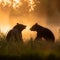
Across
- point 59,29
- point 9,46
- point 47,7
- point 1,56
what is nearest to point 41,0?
point 47,7

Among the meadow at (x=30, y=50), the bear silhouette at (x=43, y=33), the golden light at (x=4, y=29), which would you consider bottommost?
the meadow at (x=30, y=50)

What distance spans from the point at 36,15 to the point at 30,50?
2.75 m

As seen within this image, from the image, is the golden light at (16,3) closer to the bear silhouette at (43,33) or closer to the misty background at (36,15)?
the misty background at (36,15)

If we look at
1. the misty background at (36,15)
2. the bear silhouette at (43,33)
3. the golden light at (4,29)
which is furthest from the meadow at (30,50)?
the misty background at (36,15)

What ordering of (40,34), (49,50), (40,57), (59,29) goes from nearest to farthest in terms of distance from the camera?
(40,57), (49,50), (40,34), (59,29)

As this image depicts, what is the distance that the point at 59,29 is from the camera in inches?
317

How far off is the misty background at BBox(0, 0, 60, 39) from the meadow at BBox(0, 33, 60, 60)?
1873 millimetres

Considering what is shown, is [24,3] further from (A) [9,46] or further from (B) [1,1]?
(A) [9,46]

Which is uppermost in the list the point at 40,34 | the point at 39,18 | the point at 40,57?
the point at 39,18

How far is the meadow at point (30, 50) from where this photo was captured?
17.8 ft

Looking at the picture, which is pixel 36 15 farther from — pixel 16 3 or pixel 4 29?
→ pixel 4 29

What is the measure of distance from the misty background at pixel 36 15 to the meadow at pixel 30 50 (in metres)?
1.87

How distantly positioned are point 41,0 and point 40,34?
116 centimetres

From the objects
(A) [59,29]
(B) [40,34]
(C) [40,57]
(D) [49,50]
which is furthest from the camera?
(A) [59,29]
